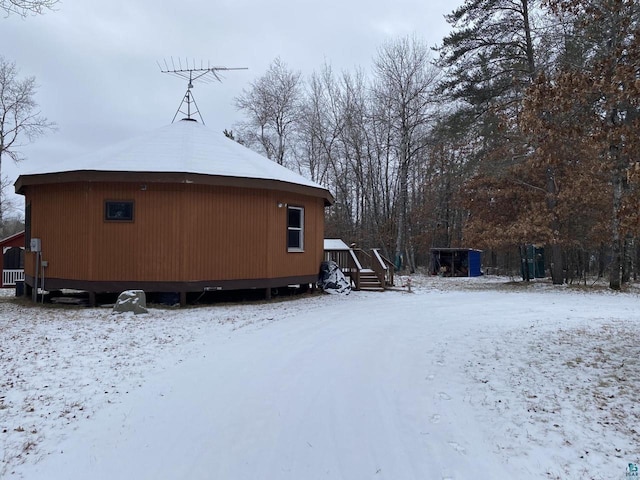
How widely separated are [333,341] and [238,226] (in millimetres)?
5306

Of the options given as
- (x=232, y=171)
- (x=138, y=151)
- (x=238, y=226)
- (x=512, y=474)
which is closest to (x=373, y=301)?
(x=238, y=226)

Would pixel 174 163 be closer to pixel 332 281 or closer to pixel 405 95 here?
pixel 332 281

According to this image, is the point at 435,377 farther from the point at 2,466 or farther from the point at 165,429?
the point at 2,466

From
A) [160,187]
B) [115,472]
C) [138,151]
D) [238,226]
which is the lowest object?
[115,472]

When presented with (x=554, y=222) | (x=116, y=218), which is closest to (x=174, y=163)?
(x=116, y=218)

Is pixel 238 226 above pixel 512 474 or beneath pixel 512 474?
above

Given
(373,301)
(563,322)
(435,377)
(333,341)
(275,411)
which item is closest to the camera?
(275,411)

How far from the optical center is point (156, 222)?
1059 cm

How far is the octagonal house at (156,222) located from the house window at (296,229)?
2.35ft

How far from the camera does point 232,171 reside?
11234 mm

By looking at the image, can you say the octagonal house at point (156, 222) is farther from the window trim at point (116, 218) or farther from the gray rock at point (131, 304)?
the gray rock at point (131, 304)

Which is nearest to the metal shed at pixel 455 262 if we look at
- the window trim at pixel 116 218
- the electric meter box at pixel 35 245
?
the window trim at pixel 116 218

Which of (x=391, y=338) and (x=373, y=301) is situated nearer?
(x=391, y=338)

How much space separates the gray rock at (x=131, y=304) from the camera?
920 centimetres
